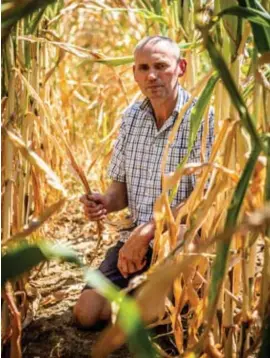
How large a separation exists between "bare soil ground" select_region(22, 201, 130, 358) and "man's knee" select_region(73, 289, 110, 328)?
0.03 meters

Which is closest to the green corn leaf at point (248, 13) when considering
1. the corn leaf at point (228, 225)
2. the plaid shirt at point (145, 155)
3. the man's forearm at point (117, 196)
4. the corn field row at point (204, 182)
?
the corn field row at point (204, 182)

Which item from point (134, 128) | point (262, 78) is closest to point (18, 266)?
point (262, 78)

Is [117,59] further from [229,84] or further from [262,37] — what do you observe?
[229,84]

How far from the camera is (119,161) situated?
1.91 meters

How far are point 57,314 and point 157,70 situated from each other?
1.95 ft

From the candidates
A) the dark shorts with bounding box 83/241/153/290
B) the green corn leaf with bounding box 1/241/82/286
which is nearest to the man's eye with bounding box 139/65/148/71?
the dark shorts with bounding box 83/241/153/290

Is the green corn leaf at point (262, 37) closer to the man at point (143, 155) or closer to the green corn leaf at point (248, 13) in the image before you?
the green corn leaf at point (248, 13)

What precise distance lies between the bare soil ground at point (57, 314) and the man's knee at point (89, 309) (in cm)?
3

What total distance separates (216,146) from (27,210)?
2.31 feet

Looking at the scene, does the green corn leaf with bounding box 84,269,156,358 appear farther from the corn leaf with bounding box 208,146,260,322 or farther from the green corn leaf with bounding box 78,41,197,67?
the green corn leaf with bounding box 78,41,197,67

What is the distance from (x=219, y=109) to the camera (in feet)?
4.74

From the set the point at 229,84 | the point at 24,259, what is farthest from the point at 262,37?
the point at 24,259

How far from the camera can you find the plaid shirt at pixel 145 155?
176 centimetres

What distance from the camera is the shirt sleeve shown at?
6.25 feet
